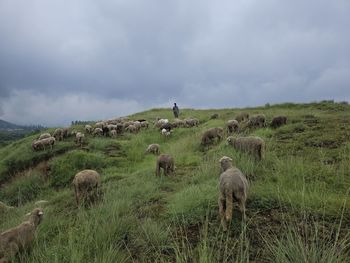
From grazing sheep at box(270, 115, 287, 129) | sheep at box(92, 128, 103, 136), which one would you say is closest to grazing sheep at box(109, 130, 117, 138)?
sheep at box(92, 128, 103, 136)

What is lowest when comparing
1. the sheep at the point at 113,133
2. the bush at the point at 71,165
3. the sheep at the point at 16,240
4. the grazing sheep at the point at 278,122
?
the bush at the point at 71,165

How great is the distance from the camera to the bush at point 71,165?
16.8 m

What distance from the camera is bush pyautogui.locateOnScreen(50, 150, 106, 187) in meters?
16.8

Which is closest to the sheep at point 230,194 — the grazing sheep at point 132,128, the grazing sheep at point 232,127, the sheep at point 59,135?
the grazing sheep at point 232,127

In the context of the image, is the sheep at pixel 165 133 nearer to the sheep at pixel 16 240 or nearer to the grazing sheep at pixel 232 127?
the grazing sheep at pixel 232 127

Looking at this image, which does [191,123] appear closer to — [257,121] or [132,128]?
[132,128]

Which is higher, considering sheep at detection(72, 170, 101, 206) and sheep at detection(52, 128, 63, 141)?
sheep at detection(52, 128, 63, 141)

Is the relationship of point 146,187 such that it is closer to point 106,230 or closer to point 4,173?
point 106,230

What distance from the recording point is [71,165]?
57.5ft

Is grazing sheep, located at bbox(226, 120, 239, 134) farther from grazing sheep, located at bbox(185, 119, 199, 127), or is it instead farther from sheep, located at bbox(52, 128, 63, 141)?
sheep, located at bbox(52, 128, 63, 141)

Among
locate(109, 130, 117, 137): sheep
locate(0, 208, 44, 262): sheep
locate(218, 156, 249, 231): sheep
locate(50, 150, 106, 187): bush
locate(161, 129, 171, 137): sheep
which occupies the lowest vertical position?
locate(50, 150, 106, 187): bush

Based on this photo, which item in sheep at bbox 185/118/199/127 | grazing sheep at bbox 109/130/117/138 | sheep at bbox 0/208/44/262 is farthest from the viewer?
sheep at bbox 185/118/199/127

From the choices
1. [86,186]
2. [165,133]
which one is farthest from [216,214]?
[165,133]

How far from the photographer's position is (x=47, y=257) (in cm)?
606
